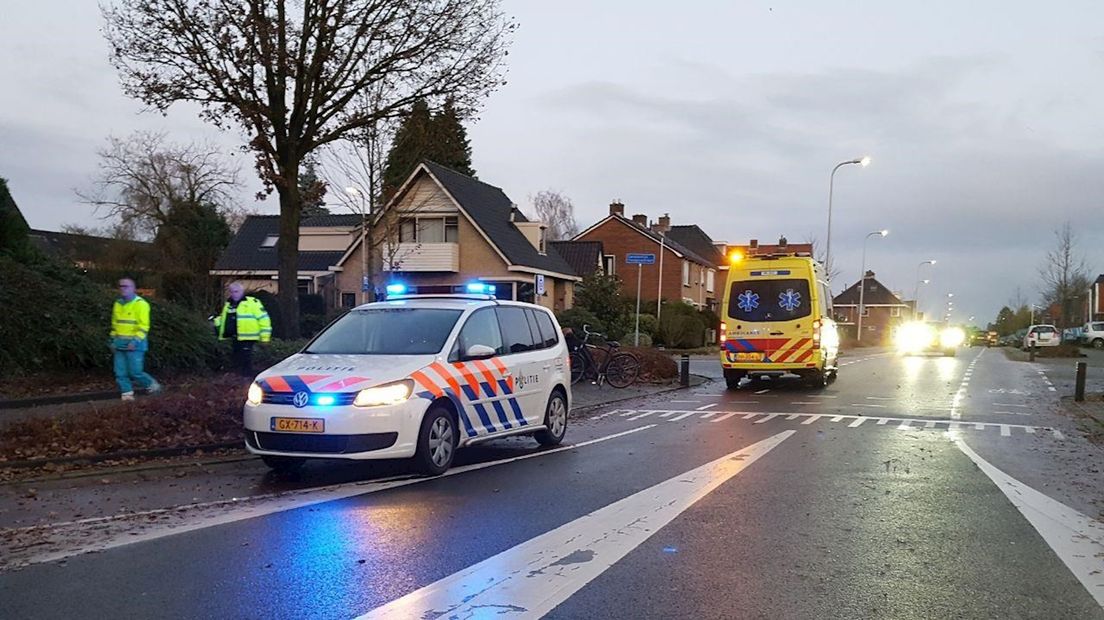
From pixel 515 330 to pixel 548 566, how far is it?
5.28 m

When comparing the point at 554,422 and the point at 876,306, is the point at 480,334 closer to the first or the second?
the point at 554,422

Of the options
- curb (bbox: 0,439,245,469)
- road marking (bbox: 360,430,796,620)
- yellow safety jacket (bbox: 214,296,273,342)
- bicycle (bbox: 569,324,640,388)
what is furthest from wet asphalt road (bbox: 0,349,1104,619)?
bicycle (bbox: 569,324,640,388)

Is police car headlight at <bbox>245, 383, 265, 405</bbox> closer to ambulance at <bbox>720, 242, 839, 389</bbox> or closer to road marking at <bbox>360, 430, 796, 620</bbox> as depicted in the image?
road marking at <bbox>360, 430, 796, 620</bbox>

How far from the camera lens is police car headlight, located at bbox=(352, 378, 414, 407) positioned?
8078 mm

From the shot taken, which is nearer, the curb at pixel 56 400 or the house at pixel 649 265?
the curb at pixel 56 400

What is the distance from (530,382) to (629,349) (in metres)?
13.0

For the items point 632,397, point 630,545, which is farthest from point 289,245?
point 630,545

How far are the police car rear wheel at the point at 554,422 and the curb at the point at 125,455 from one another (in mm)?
3474

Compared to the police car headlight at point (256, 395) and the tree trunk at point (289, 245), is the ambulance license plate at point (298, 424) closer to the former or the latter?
the police car headlight at point (256, 395)

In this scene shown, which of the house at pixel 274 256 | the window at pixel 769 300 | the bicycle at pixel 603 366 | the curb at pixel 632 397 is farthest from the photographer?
the house at pixel 274 256

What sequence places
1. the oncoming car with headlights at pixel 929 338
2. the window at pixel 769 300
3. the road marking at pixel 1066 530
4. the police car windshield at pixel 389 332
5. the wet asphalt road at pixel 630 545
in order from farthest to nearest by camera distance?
the oncoming car with headlights at pixel 929 338, the window at pixel 769 300, the police car windshield at pixel 389 332, the road marking at pixel 1066 530, the wet asphalt road at pixel 630 545

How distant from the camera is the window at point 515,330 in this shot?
10359 mm

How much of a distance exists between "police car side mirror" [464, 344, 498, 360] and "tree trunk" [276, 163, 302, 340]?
10678mm

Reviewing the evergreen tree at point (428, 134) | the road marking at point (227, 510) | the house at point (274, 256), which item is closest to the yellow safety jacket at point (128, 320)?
the road marking at point (227, 510)
